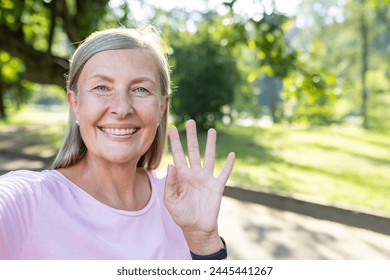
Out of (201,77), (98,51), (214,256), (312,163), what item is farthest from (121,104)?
(201,77)

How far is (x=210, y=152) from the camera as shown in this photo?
5.93ft

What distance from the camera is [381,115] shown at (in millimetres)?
22047

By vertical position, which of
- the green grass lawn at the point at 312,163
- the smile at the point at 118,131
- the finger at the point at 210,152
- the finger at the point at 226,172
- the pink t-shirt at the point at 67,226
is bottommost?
the green grass lawn at the point at 312,163

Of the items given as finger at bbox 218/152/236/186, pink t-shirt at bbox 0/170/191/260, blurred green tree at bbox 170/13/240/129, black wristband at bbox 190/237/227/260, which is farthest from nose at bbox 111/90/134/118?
blurred green tree at bbox 170/13/240/129

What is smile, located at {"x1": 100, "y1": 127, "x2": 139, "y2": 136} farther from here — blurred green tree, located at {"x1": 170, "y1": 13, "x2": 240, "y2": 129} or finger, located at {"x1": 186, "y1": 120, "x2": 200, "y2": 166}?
blurred green tree, located at {"x1": 170, "y1": 13, "x2": 240, "y2": 129}

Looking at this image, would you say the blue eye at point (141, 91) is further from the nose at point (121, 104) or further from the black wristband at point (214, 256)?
the black wristband at point (214, 256)

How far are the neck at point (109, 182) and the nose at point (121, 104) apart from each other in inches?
9.6

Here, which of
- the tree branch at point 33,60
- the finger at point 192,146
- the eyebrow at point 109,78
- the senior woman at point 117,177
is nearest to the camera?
the senior woman at point 117,177

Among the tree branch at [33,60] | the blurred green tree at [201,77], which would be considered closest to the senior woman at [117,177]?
the tree branch at [33,60]

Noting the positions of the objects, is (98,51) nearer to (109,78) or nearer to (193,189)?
(109,78)

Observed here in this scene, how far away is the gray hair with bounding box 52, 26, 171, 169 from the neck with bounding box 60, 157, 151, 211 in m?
0.06

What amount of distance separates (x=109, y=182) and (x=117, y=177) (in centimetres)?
4

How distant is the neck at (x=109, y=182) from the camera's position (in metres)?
1.77

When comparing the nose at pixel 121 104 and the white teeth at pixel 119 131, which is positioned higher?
the nose at pixel 121 104
